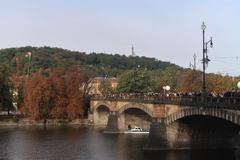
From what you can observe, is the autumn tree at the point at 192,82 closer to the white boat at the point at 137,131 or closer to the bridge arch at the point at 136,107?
the bridge arch at the point at 136,107

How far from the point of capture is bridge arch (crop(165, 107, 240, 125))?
5103 cm

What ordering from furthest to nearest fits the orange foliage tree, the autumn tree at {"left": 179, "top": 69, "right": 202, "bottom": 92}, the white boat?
1. the autumn tree at {"left": 179, "top": 69, "right": 202, "bottom": 92}
2. the orange foliage tree
3. the white boat

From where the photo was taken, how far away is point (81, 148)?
246ft

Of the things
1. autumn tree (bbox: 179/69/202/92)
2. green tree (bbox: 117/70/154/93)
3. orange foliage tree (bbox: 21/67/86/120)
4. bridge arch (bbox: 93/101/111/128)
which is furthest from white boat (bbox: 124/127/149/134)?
green tree (bbox: 117/70/154/93)

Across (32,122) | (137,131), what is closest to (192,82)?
(137,131)

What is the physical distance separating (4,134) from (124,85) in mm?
53099

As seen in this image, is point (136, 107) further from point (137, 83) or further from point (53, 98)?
point (137, 83)

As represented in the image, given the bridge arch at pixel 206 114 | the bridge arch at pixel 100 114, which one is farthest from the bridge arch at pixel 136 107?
the bridge arch at pixel 100 114

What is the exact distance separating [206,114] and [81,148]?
24427mm

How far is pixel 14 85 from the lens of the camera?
13650cm

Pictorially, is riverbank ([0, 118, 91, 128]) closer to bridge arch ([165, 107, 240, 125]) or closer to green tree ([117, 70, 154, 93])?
green tree ([117, 70, 154, 93])

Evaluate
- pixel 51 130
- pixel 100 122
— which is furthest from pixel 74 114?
pixel 51 130

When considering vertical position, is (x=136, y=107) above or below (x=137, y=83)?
below

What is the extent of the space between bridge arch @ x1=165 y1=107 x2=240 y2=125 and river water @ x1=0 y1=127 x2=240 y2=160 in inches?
193
